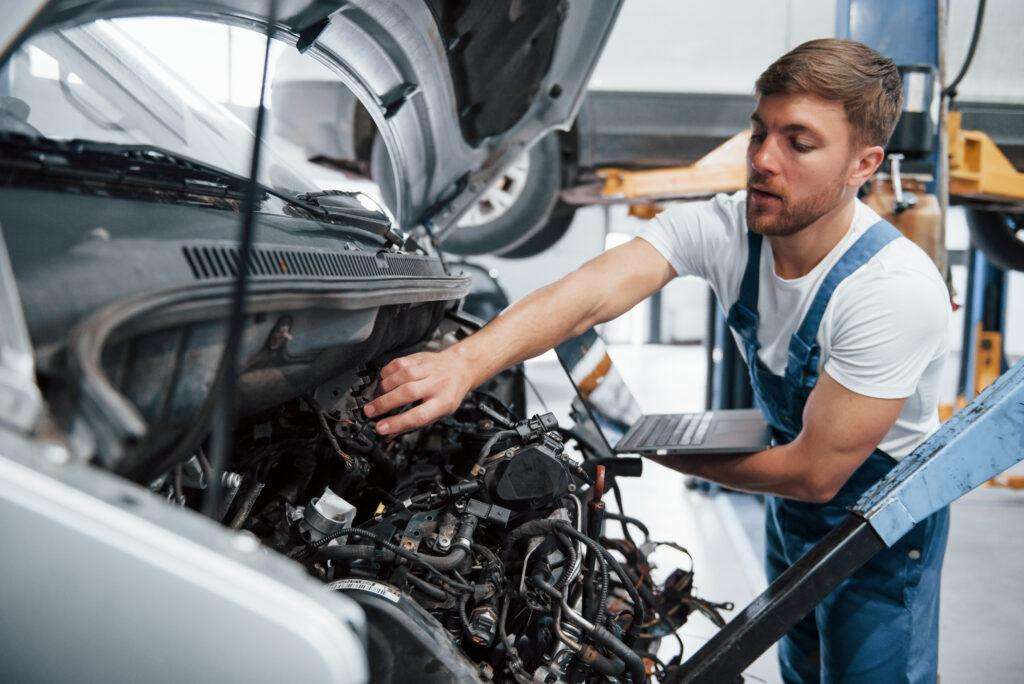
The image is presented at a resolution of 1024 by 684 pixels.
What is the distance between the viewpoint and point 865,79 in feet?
4.73

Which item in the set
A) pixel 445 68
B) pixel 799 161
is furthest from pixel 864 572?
pixel 445 68

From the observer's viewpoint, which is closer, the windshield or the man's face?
the windshield

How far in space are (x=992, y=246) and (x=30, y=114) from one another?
4.77 meters

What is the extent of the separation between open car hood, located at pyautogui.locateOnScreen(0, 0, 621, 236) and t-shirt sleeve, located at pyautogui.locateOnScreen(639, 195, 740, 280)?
1.68ft

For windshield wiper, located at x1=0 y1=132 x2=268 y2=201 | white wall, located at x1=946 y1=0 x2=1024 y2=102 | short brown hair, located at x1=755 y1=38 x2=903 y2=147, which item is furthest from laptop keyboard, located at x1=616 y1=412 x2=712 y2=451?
white wall, located at x1=946 y1=0 x2=1024 y2=102

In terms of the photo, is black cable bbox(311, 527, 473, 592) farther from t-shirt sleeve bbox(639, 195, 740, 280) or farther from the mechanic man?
t-shirt sleeve bbox(639, 195, 740, 280)

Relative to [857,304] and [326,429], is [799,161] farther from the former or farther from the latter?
[326,429]

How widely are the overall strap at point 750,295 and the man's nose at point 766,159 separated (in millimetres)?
201

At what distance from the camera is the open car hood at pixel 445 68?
1520 mm

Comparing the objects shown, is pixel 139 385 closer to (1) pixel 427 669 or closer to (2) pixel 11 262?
(2) pixel 11 262

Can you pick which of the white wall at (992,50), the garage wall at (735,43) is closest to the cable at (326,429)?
the garage wall at (735,43)

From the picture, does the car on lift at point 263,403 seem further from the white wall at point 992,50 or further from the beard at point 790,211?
the white wall at point 992,50

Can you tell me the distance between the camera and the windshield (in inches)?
40.7

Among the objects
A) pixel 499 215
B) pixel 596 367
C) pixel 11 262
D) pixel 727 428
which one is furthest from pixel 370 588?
pixel 499 215
